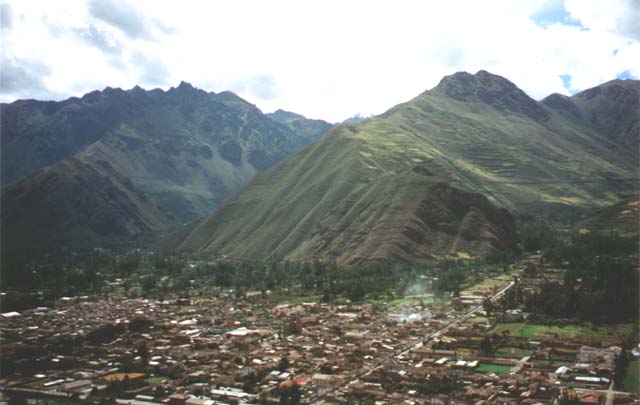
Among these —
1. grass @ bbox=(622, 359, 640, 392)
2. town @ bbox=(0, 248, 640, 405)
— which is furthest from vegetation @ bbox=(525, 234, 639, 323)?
grass @ bbox=(622, 359, 640, 392)

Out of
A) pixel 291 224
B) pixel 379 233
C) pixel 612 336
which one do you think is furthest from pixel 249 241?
pixel 612 336

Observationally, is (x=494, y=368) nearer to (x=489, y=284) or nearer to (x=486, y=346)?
(x=486, y=346)

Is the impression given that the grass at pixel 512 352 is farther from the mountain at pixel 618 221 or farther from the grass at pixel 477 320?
the mountain at pixel 618 221

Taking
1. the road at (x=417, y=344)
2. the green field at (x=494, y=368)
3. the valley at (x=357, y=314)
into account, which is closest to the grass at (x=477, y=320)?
the valley at (x=357, y=314)

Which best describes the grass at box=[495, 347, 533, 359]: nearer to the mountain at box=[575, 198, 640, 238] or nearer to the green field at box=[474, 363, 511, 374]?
the green field at box=[474, 363, 511, 374]

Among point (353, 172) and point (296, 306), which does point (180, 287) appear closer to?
point (296, 306)

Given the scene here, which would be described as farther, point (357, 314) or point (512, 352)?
point (357, 314)

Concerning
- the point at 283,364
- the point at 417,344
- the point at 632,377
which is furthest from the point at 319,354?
the point at 632,377
